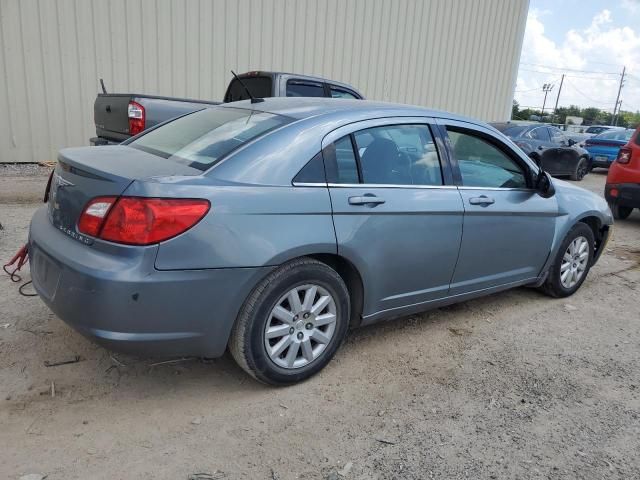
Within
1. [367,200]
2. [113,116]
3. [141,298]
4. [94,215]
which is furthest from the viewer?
[113,116]

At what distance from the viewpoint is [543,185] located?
408 cm

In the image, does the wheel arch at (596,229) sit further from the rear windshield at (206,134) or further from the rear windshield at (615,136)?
the rear windshield at (615,136)

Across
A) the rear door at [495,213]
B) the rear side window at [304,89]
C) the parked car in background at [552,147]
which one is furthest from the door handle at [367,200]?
the parked car in background at [552,147]

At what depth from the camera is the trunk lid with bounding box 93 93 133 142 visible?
641 cm

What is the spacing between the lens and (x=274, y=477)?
2305mm

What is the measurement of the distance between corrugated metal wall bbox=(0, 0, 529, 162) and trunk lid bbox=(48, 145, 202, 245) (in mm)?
7846

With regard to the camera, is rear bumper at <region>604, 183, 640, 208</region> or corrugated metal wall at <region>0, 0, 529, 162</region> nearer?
rear bumper at <region>604, 183, 640, 208</region>

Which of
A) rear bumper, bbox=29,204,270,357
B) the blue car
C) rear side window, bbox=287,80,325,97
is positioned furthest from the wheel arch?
the blue car

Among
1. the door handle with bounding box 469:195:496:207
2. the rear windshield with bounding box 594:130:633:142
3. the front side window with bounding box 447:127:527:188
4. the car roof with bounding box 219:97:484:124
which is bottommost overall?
the rear windshield with bounding box 594:130:633:142

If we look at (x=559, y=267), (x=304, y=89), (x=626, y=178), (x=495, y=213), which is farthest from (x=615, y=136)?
(x=495, y=213)

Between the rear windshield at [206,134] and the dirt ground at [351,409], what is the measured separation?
127 centimetres

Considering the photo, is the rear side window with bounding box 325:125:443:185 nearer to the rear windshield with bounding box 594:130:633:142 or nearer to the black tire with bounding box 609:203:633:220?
the black tire with bounding box 609:203:633:220

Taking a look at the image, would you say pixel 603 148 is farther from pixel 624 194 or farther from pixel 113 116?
pixel 113 116

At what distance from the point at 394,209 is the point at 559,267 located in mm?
2148
